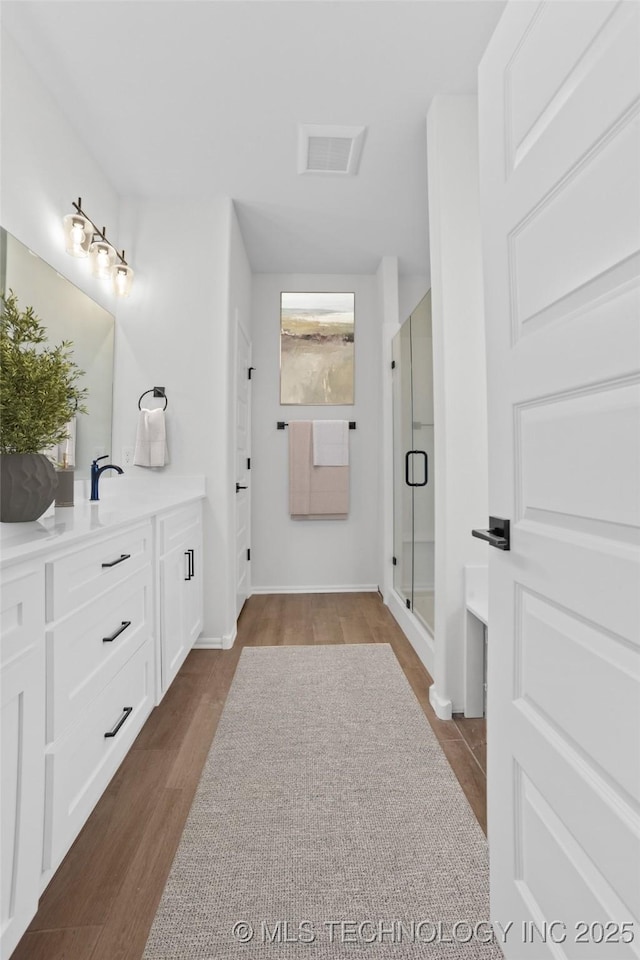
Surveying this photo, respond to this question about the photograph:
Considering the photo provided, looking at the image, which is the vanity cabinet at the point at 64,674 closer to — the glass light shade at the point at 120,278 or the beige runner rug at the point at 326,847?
the beige runner rug at the point at 326,847

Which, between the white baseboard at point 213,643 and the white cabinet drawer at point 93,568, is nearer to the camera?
the white cabinet drawer at point 93,568

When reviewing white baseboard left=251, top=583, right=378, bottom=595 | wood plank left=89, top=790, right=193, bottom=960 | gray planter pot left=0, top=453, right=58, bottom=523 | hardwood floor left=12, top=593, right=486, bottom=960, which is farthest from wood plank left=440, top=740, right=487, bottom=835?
white baseboard left=251, top=583, right=378, bottom=595

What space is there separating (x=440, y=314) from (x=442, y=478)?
2.25 feet

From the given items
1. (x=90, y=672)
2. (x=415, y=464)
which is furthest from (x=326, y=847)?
(x=415, y=464)

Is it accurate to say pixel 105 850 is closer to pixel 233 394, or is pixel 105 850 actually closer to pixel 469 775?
pixel 469 775

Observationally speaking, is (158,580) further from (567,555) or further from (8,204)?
(567,555)

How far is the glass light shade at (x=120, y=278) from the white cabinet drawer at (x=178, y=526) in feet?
3.93

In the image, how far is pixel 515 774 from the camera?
95 cm

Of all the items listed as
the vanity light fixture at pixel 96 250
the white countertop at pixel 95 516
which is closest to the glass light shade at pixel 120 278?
the vanity light fixture at pixel 96 250

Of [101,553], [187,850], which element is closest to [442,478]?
[101,553]

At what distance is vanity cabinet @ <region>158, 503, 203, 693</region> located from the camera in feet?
6.50

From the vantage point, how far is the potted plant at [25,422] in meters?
1.21

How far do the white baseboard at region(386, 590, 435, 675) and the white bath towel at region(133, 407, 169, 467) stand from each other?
1.69m

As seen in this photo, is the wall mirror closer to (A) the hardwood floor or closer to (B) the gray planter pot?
(B) the gray planter pot
